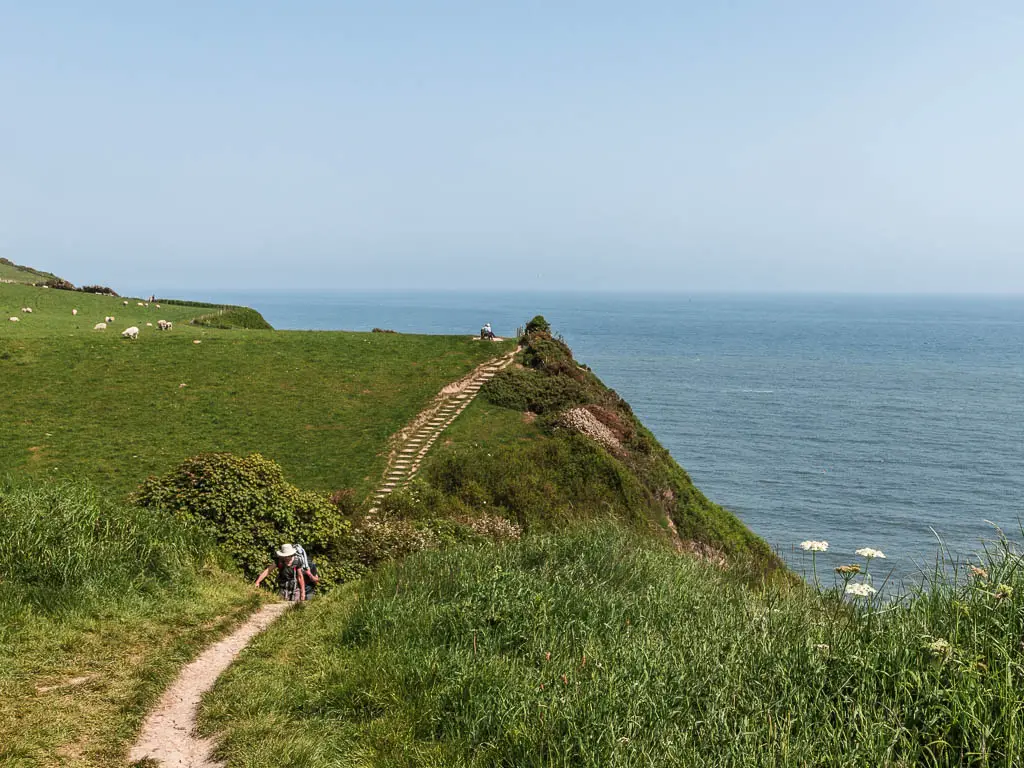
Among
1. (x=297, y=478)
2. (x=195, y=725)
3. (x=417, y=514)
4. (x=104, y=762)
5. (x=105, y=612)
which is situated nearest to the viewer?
(x=104, y=762)

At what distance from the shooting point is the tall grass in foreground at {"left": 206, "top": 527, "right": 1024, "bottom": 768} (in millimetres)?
7836

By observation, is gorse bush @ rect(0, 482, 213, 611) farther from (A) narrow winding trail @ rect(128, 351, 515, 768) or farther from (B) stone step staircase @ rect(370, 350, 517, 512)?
(B) stone step staircase @ rect(370, 350, 517, 512)

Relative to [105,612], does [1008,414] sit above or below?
below

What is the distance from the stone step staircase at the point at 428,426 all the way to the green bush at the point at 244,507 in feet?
15.6

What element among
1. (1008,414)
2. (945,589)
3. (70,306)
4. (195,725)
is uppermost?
(70,306)

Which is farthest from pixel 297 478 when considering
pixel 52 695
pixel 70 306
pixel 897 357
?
pixel 897 357

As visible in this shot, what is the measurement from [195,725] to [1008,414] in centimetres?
11089

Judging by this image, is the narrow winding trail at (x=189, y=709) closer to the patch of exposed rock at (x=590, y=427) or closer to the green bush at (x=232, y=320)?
the patch of exposed rock at (x=590, y=427)

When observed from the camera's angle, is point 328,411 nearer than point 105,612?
No

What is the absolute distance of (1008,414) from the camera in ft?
319

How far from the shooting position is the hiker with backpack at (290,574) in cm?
1859

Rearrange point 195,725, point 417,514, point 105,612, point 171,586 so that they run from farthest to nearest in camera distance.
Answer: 1. point 417,514
2. point 171,586
3. point 105,612
4. point 195,725

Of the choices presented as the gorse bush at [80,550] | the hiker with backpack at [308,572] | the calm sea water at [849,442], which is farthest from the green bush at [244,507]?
the calm sea water at [849,442]

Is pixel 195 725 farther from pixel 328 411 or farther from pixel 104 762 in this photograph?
pixel 328 411
